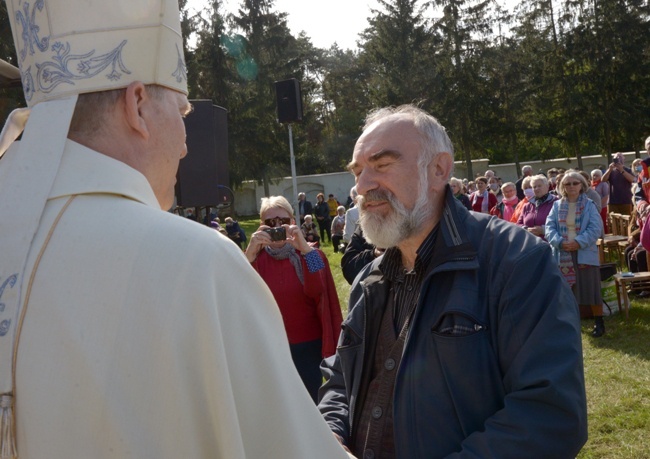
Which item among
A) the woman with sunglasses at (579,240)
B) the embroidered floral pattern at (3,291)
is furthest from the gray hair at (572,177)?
the embroidered floral pattern at (3,291)

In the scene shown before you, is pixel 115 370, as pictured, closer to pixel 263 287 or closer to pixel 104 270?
pixel 104 270

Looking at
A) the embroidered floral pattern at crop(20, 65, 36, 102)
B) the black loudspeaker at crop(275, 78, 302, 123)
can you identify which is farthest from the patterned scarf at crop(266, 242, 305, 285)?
the black loudspeaker at crop(275, 78, 302, 123)

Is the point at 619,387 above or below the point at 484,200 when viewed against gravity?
below

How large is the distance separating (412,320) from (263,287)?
3.28ft

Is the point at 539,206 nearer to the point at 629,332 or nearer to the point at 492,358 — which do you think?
the point at 629,332

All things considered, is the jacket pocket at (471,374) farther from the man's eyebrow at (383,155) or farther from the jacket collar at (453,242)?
the man's eyebrow at (383,155)

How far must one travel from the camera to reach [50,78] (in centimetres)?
139

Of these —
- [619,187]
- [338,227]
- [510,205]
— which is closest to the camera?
[510,205]

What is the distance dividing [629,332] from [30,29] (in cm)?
831

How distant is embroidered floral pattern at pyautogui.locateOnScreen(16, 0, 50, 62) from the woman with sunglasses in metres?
7.77

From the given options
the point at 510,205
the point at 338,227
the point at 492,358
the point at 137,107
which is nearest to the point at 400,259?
the point at 492,358

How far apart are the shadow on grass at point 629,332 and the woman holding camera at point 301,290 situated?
410cm

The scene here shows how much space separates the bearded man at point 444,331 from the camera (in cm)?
201

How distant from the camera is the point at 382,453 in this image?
7.45ft
